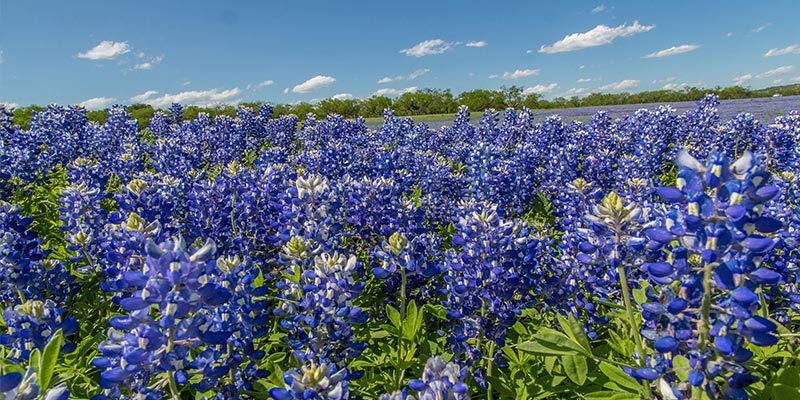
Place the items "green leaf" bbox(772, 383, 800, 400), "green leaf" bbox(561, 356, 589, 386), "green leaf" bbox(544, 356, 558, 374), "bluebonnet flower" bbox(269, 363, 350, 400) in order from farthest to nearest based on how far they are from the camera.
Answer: "green leaf" bbox(544, 356, 558, 374) → "green leaf" bbox(561, 356, 589, 386) → "green leaf" bbox(772, 383, 800, 400) → "bluebonnet flower" bbox(269, 363, 350, 400)

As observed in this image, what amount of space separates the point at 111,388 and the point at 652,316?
208cm

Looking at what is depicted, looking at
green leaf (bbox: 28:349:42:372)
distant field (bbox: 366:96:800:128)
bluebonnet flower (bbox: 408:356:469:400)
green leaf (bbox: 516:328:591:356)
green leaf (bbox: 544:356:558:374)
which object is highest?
distant field (bbox: 366:96:800:128)

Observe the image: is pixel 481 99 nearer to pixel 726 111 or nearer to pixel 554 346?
pixel 726 111

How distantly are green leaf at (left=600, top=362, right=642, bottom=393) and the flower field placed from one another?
1 cm

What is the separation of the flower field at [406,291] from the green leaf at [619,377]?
0.04 feet

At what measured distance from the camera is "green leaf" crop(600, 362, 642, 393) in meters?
2.02

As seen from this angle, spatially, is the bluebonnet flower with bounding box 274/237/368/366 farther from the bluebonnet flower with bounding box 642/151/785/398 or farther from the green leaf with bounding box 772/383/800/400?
the green leaf with bounding box 772/383/800/400

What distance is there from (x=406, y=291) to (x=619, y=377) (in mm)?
1604

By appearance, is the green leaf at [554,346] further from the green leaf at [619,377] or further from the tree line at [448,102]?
the tree line at [448,102]

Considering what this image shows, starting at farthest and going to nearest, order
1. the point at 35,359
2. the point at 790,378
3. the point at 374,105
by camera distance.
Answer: the point at 374,105 < the point at 790,378 < the point at 35,359

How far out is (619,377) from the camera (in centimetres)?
206

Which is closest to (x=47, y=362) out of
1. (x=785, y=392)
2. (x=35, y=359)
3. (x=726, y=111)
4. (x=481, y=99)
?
(x=35, y=359)

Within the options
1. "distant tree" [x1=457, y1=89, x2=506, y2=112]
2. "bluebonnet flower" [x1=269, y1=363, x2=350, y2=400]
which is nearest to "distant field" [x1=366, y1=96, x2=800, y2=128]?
"distant tree" [x1=457, y1=89, x2=506, y2=112]

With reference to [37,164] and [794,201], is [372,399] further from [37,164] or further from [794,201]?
[37,164]
